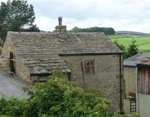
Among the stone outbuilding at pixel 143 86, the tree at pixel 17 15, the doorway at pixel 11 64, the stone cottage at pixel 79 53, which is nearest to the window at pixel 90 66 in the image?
the stone cottage at pixel 79 53

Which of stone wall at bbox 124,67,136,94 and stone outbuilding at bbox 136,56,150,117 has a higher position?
stone outbuilding at bbox 136,56,150,117

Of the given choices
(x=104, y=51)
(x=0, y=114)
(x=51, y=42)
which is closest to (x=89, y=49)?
(x=104, y=51)

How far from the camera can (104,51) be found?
81.8 ft

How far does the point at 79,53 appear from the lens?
24188 millimetres

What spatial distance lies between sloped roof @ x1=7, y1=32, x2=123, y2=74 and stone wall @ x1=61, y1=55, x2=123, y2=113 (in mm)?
606

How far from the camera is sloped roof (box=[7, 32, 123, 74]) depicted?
19906mm

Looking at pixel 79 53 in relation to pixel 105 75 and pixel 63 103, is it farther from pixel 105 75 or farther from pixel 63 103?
pixel 63 103

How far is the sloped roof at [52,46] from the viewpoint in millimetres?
19906

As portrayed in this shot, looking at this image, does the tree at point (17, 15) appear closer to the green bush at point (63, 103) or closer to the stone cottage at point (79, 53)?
the stone cottage at point (79, 53)

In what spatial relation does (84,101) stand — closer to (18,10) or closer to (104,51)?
(104,51)

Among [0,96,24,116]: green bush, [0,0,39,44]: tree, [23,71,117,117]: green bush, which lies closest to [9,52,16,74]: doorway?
[0,96,24,116]: green bush

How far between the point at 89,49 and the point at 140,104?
674cm

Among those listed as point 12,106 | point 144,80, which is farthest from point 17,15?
point 12,106

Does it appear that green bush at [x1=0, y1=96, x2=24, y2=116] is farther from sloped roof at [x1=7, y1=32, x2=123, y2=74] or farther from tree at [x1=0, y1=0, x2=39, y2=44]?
tree at [x1=0, y1=0, x2=39, y2=44]
